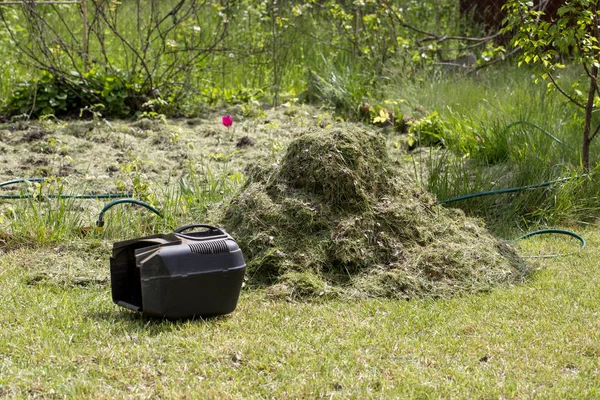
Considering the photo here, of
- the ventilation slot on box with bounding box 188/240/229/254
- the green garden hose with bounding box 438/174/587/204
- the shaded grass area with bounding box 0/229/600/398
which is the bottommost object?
the shaded grass area with bounding box 0/229/600/398

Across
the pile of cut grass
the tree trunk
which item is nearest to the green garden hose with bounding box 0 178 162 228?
the pile of cut grass

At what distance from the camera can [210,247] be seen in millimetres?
4020

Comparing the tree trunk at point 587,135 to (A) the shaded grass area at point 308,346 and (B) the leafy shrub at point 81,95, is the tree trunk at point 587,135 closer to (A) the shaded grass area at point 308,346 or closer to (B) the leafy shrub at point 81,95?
(A) the shaded grass area at point 308,346

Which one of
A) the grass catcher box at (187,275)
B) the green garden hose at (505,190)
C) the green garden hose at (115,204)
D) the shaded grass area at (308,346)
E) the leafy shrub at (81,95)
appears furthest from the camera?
the leafy shrub at (81,95)

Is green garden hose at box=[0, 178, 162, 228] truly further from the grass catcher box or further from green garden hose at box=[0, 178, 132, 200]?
the grass catcher box

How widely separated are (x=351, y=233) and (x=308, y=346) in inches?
45.2

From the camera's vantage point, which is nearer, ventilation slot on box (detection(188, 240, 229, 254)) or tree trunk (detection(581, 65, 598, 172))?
ventilation slot on box (detection(188, 240, 229, 254))

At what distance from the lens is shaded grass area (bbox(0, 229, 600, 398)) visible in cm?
341

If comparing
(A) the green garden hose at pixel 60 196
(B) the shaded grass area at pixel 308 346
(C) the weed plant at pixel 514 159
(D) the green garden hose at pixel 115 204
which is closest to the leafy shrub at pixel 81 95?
(A) the green garden hose at pixel 60 196

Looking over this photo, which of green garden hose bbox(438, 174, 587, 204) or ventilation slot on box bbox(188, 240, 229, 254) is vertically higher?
ventilation slot on box bbox(188, 240, 229, 254)

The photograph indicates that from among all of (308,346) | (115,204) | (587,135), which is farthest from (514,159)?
(308,346)

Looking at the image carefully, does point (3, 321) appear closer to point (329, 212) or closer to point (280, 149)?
point (329, 212)

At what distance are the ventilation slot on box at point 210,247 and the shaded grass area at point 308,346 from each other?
36cm

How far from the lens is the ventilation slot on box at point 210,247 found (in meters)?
3.99
